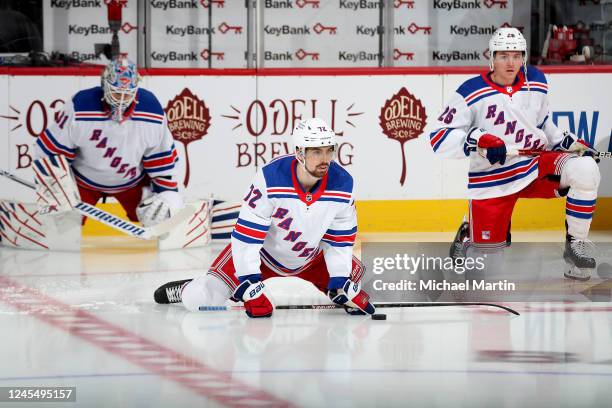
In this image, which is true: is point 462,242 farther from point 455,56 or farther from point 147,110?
point 455,56

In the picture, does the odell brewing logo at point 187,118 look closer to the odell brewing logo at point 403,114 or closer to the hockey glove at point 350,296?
the odell brewing logo at point 403,114

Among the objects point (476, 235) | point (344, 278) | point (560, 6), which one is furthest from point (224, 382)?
point (560, 6)

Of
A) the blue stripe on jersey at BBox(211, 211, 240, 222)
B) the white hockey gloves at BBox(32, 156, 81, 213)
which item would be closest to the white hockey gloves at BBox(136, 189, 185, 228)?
the white hockey gloves at BBox(32, 156, 81, 213)

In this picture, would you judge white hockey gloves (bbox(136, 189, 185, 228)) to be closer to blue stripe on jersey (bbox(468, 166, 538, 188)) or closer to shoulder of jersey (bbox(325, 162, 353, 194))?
blue stripe on jersey (bbox(468, 166, 538, 188))

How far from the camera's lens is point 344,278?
487 cm

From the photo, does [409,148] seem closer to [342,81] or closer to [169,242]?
[342,81]

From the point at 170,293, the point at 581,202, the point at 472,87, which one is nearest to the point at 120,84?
the point at 170,293

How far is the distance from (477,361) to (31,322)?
1736 millimetres

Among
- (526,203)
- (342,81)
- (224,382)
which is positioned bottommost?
(224,382)

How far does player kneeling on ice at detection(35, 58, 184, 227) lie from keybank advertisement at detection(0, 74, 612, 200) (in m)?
0.88

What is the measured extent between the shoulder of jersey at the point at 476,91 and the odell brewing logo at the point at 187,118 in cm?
227

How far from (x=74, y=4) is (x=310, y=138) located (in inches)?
145

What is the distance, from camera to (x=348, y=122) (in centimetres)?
795

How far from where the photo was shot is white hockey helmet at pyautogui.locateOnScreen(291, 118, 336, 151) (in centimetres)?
466
